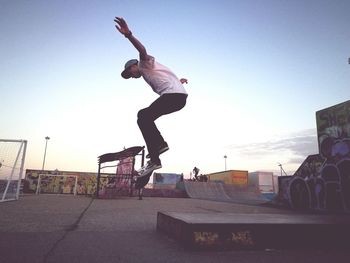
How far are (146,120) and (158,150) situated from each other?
540 millimetres

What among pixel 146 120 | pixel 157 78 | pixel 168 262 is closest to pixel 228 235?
pixel 168 262

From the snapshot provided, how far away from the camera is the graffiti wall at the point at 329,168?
9188 mm

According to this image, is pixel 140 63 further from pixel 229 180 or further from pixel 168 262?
pixel 229 180

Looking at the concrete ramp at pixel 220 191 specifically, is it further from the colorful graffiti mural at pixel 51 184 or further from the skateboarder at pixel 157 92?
the skateboarder at pixel 157 92

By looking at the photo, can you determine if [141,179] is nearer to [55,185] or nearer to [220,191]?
[220,191]

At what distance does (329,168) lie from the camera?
32.4ft

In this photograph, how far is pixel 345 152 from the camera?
9.20 meters

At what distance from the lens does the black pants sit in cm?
399

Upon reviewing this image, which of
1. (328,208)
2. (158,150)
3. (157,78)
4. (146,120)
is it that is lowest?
(328,208)

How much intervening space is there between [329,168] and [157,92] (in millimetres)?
8722

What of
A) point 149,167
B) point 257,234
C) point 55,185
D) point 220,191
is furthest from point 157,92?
point 55,185

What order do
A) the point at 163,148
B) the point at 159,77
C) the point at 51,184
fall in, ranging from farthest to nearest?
the point at 51,184, the point at 163,148, the point at 159,77

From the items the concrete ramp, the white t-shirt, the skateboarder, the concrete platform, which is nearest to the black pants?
the skateboarder

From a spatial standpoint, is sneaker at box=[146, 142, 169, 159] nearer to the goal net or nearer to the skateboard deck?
the skateboard deck
